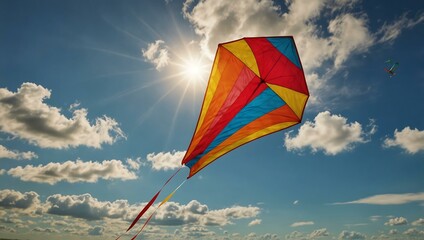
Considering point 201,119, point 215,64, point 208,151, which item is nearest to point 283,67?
point 215,64

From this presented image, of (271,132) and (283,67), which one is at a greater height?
(283,67)

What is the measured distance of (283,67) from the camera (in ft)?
30.5

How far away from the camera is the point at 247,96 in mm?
10078

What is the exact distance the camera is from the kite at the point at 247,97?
359 inches

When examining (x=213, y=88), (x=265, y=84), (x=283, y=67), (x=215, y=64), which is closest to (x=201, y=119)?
(x=213, y=88)

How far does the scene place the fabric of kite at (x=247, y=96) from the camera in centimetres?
912

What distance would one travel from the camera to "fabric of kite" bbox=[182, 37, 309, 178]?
29.9ft

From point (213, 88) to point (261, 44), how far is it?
218cm

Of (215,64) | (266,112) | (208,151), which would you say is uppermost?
(215,64)

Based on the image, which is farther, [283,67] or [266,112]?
[266,112]

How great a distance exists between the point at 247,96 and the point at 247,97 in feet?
0.12

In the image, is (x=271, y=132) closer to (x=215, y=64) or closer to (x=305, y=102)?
(x=305, y=102)

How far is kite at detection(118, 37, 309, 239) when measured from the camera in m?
9.11

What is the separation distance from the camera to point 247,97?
10.1 m
